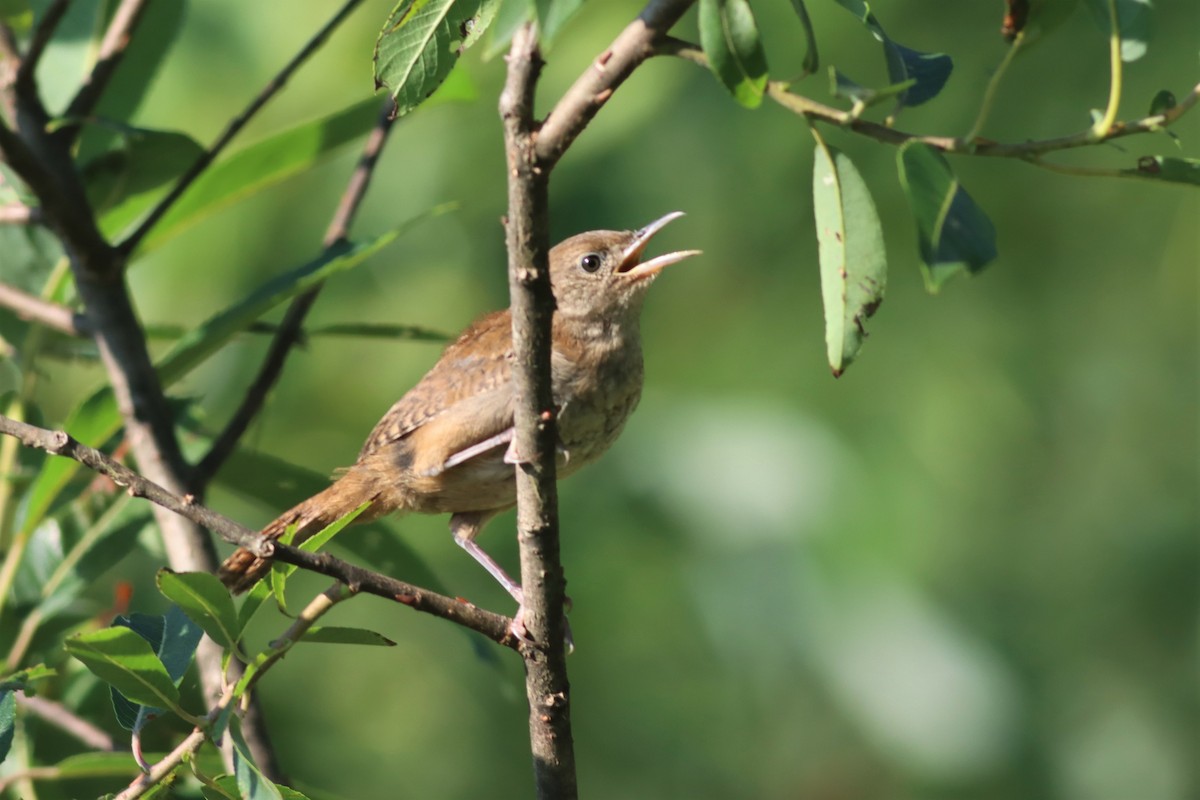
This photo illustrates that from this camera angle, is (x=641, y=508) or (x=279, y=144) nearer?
(x=279, y=144)

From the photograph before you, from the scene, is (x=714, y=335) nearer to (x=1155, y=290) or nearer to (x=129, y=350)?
(x=1155, y=290)

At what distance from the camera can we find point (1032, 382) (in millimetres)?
6922

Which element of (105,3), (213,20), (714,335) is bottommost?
(714,335)

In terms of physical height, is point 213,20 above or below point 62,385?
above

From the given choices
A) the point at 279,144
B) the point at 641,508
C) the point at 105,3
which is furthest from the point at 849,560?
the point at 105,3

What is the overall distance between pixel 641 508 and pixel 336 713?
166 cm

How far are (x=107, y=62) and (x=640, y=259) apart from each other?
1570 millimetres

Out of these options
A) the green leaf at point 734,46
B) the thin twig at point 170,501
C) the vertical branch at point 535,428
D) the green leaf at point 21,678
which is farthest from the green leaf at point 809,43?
the green leaf at point 21,678

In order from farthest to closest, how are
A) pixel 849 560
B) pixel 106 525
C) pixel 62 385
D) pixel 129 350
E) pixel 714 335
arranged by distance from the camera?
pixel 714 335, pixel 62 385, pixel 849 560, pixel 106 525, pixel 129 350

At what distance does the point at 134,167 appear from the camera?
11.8 feet

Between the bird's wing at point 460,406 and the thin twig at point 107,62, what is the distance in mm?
1096

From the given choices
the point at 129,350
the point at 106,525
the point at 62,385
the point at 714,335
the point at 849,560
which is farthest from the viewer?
the point at 714,335

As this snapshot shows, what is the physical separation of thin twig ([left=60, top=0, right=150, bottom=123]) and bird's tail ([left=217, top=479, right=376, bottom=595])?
108 centimetres

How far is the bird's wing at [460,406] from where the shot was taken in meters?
3.48
